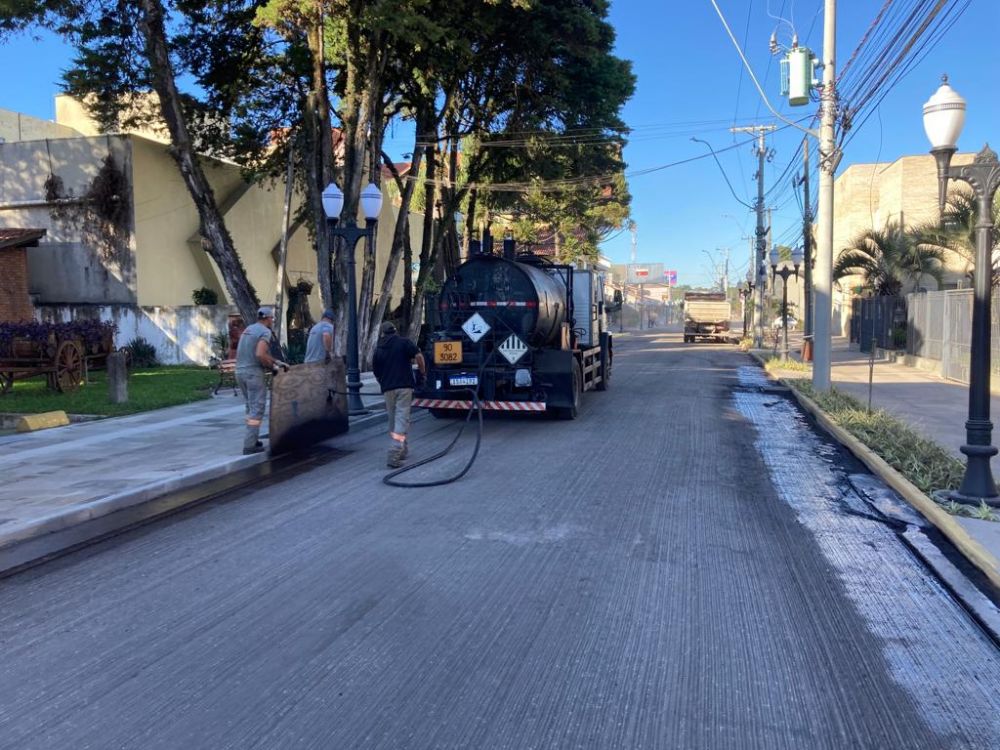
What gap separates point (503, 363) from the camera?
509 inches

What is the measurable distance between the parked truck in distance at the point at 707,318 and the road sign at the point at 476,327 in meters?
36.2

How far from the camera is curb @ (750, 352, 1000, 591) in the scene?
584 cm

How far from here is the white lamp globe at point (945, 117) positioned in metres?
7.39

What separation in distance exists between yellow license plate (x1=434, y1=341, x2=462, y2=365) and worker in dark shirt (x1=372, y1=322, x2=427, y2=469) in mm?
3055

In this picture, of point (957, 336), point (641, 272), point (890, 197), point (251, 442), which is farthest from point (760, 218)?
point (641, 272)

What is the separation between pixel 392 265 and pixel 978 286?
1797cm

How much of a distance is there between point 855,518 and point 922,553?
1.12 m

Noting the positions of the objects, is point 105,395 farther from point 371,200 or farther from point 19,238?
point 19,238

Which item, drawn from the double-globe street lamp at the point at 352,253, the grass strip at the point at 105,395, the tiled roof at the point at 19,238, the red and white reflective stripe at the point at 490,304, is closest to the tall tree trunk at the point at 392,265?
the grass strip at the point at 105,395

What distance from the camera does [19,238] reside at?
69.0 feet

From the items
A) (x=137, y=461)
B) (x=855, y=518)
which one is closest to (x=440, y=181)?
(x=137, y=461)

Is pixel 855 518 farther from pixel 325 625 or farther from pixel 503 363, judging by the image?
pixel 503 363

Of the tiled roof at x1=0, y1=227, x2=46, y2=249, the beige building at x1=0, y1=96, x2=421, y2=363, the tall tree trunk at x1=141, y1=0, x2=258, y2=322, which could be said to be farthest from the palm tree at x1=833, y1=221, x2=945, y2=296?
the tiled roof at x1=0, y1=227, x2=46, y2=249

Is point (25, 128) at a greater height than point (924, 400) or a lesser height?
greater
